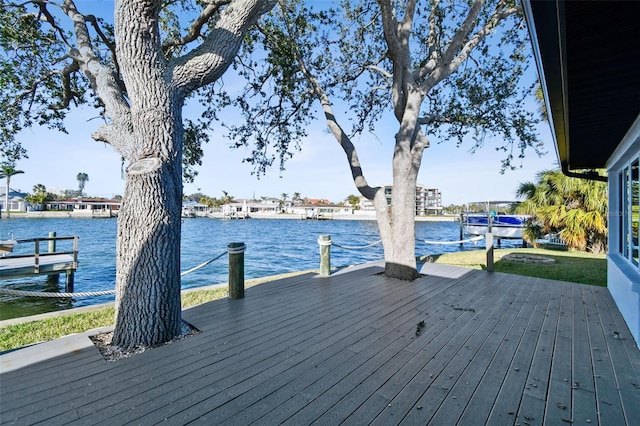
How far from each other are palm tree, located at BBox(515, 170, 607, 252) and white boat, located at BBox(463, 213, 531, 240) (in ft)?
18.3

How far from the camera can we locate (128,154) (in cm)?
324

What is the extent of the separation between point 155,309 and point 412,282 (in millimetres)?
4497

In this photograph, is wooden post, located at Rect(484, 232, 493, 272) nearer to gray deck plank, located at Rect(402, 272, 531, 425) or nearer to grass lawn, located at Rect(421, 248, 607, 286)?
grass lawn, located at Rect(421, 248, 607, 286)

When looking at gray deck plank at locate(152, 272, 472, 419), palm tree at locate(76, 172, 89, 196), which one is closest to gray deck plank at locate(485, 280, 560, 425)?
gray deck plank at locate(152, 272, 472, 419)

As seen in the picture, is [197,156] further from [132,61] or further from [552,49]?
[552,49]

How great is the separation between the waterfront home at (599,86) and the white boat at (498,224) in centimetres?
1493

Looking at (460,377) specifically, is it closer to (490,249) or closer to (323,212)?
(490,249)

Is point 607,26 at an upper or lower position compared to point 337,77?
lower

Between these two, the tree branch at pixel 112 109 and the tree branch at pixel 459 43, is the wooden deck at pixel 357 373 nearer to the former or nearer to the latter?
the tree branch at pixel 112 109

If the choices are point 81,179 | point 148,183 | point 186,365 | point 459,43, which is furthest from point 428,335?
point 81,179

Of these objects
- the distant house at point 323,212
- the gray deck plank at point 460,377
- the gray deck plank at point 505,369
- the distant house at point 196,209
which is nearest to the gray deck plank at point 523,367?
the gray deck plank at point 505,369

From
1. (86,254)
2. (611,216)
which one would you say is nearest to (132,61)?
(611,216)

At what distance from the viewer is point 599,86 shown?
97.2 inches

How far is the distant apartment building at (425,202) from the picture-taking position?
3297 inches
